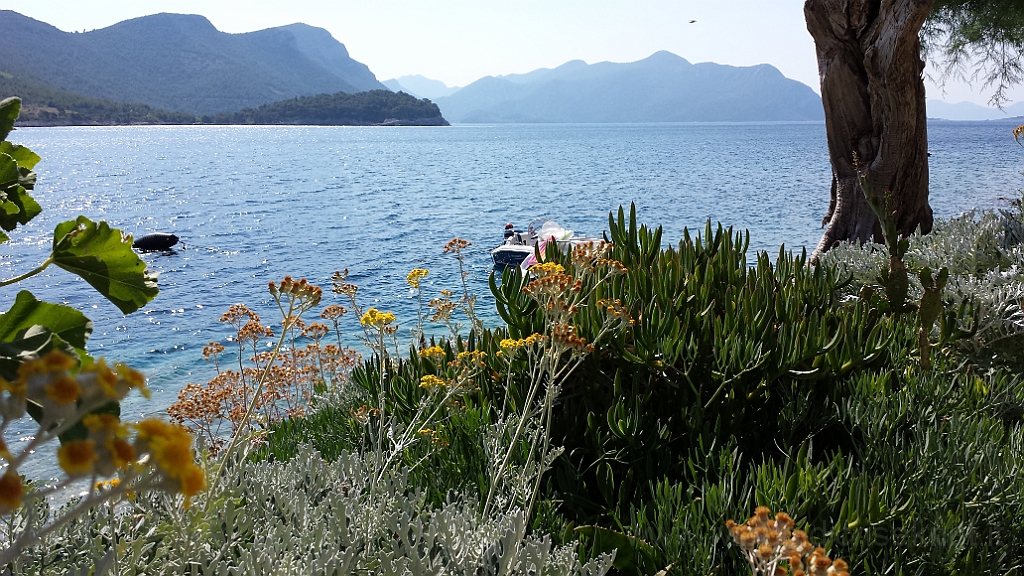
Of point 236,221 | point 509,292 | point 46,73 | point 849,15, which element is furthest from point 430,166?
point 46,73

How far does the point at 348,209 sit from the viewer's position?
141 ft

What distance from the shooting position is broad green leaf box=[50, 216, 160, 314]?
141 centimetres

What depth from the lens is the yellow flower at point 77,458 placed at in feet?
2.08

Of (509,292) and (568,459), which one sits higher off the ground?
(509,292)

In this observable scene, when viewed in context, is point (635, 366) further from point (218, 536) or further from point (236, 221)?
point (236, 221)

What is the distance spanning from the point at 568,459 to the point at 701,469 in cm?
57

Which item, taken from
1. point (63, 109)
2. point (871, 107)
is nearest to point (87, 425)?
Result: point (871, 107)

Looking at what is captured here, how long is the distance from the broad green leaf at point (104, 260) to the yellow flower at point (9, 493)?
0.79 meters

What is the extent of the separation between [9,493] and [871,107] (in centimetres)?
1092

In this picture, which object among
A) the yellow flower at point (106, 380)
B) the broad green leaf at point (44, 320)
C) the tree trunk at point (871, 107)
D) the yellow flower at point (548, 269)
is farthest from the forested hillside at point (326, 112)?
the yellow flower at point (106, 380)

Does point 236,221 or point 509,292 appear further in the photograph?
point 236,221

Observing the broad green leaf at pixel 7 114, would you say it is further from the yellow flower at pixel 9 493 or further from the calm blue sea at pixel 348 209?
the yellow flower at pixel 9 493

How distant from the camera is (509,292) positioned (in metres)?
3.98

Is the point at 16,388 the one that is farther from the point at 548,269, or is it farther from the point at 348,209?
the point at 348,209
